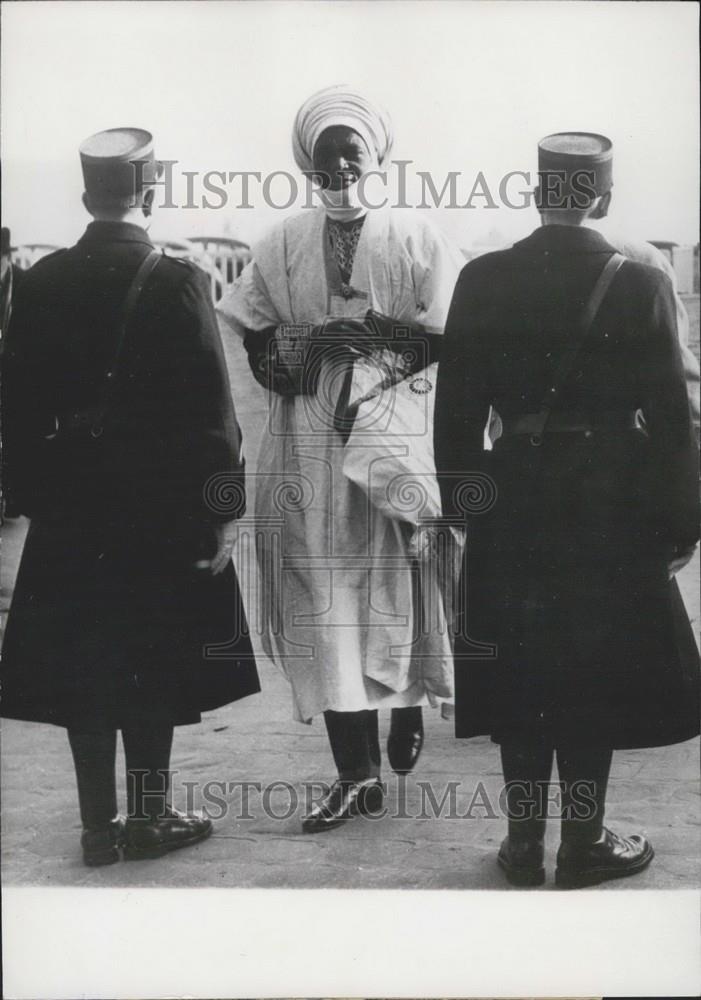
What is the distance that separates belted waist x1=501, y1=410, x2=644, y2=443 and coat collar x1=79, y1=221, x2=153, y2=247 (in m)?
1.51

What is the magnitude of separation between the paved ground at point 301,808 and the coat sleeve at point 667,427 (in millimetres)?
251

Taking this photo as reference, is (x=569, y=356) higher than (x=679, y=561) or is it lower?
higher

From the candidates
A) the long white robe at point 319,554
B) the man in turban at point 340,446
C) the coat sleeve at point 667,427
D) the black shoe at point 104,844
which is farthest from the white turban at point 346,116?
the black shoe at point 104,844

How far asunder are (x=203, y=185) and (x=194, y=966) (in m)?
2.82

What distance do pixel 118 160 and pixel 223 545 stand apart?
1430mm

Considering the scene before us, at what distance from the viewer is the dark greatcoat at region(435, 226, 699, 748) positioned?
5.65 metres

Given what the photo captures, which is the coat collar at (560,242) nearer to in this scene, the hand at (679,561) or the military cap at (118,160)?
the hand at (679,561)

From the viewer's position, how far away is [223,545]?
5738mm

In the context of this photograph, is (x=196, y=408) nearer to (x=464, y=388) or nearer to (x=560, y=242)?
(x=464, y=388)

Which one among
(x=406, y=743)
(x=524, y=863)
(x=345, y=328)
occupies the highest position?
(x=345, y=328)

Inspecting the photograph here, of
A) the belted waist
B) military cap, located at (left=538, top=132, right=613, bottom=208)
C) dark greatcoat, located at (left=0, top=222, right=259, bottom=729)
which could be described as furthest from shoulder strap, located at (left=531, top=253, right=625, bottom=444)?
dark greatcoat, located at (left=0, top=222, right=259, bottom=729)

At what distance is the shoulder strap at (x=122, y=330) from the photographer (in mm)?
5695

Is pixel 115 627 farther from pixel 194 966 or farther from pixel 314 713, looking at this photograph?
pixel 194 966

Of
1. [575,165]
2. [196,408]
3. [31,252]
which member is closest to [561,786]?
[196,408]
